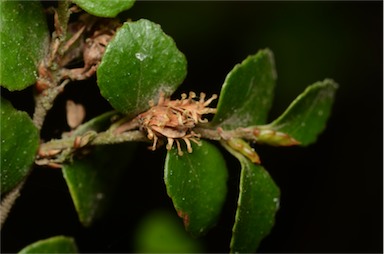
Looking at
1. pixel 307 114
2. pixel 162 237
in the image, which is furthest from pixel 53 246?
pixel 162 237

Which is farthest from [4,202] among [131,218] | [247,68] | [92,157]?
[131,218]

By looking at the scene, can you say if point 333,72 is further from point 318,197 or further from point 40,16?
point 40,16

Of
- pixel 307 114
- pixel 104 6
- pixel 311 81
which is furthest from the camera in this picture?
pixel 311 81

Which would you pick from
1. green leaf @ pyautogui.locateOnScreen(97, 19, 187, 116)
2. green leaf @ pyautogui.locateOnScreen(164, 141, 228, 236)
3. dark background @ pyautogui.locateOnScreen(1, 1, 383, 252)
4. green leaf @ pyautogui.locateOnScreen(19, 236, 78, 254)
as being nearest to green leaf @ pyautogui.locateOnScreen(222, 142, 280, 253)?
green leaf @ pyautogui.locateOnScreen(164, 141, 228, 236)

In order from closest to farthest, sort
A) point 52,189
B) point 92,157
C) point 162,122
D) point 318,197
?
point 162,122
point 92,157
point 52,189
point 318,197

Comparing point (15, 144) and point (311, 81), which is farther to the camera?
point (311, 81)

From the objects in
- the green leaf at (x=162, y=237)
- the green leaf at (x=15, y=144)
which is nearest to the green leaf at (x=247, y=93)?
the green leaf at (x=15, y=144)

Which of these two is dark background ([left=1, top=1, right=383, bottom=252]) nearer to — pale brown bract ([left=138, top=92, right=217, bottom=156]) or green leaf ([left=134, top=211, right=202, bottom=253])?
green leaf ([left=134, top=211, right=202, bottom=253])

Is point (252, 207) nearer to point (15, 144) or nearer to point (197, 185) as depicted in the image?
point (197, 185)
